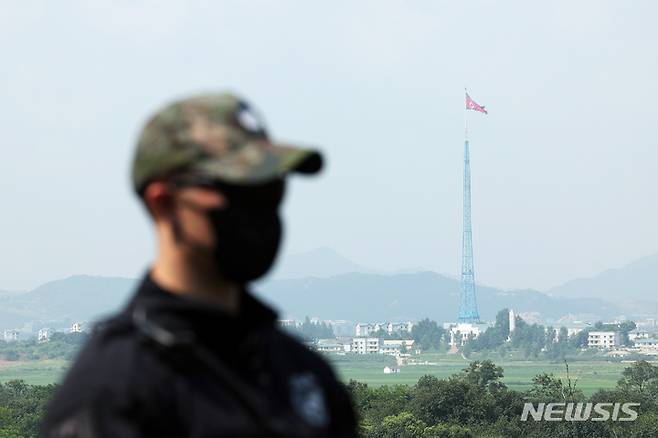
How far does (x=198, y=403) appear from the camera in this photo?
2.11m

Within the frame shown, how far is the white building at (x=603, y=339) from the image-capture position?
174250 mm

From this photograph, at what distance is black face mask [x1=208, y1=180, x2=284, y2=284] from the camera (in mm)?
2174

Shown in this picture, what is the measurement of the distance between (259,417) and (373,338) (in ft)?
640

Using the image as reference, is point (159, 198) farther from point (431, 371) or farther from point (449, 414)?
point (431, 371)

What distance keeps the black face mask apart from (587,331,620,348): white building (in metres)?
174

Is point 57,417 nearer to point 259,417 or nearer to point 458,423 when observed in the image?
point 259,417

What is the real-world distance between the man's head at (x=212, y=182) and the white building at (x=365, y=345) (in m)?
181

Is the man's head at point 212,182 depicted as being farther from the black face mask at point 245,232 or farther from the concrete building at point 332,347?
the concrete building at point 332,347

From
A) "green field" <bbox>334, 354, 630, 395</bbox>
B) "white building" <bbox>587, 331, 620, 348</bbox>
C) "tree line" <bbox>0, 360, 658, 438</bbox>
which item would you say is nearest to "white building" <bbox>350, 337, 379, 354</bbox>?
"green field" <bbox>334, 354, 630, 395</bbox>

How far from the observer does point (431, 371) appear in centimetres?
14000

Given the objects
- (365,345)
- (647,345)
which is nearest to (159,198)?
(647,345)

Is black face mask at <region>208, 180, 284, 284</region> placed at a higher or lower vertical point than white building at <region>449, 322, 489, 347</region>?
higher

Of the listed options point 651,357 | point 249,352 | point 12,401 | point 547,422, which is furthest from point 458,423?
point 651,357

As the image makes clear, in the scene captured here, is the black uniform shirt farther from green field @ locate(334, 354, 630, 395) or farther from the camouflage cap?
green field @ locate(334, 354, 630, 395)
